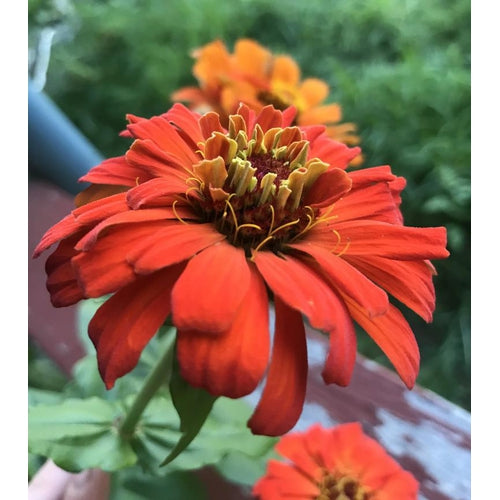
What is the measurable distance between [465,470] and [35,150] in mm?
521

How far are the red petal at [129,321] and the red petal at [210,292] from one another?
0.02 m

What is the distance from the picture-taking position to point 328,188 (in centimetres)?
24

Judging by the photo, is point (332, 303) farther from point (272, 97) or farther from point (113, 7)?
point (113, 7)

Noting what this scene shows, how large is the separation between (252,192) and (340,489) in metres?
0.20

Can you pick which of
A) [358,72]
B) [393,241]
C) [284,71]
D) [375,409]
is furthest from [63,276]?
[358,72]

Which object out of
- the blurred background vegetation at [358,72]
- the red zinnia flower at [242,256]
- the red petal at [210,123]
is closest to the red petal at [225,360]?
the red zinnia flower at [242,256]

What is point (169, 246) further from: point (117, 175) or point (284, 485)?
point (284, 485)

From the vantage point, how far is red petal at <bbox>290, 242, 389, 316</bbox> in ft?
0.67

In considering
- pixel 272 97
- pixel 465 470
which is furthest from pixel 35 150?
pixel 465 470

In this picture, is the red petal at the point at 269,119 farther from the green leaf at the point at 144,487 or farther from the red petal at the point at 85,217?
the green leaf at the point at 144,487

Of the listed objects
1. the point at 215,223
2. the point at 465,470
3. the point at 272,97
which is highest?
the point at 215,223

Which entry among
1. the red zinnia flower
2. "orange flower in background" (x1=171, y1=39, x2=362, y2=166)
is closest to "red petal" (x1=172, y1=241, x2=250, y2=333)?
the red zinnia flower

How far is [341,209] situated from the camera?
0.26 m

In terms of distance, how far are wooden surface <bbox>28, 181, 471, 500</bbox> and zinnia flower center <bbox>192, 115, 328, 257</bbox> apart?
0.21 meters
